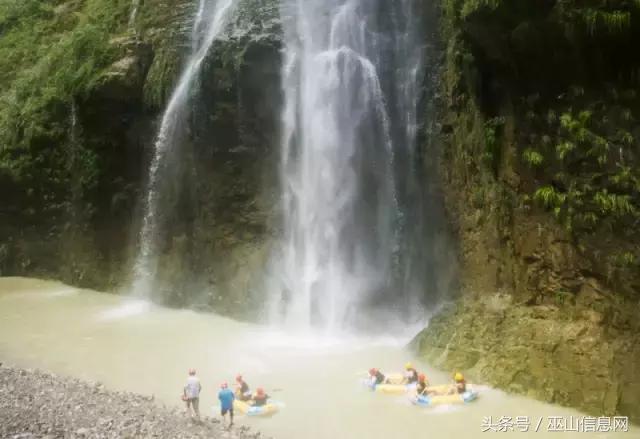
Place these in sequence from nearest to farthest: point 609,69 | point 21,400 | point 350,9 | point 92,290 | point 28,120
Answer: point 21,400 < point 609,69 < point 350,9 < point 92,290 < point 28,120

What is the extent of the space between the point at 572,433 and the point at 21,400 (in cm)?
800

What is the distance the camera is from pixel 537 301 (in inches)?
405

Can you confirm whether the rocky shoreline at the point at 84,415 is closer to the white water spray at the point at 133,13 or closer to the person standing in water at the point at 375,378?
the person standing in water at the point at 375,378

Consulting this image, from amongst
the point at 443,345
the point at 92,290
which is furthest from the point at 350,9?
the point at 92,290

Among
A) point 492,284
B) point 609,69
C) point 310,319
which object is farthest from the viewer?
point 310,319

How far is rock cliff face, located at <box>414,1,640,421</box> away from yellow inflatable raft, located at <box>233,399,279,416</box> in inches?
139

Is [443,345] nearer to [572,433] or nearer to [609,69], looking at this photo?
[572,433]

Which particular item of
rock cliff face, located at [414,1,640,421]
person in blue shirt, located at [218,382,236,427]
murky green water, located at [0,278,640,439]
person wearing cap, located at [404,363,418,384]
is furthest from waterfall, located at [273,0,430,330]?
person in blue shirt, located at [218,382,236,427]

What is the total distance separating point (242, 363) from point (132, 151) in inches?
394

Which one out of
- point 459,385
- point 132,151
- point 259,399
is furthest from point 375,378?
point 132,151

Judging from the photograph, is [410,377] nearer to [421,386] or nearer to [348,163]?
[421,386]

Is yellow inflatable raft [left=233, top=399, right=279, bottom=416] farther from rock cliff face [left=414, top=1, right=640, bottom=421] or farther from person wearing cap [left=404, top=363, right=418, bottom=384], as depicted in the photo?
rock cliff face [left=414, top=1, right=640, bottom=421]

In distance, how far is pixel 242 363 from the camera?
11547 millimetres

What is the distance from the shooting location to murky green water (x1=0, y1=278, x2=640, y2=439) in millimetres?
8836
